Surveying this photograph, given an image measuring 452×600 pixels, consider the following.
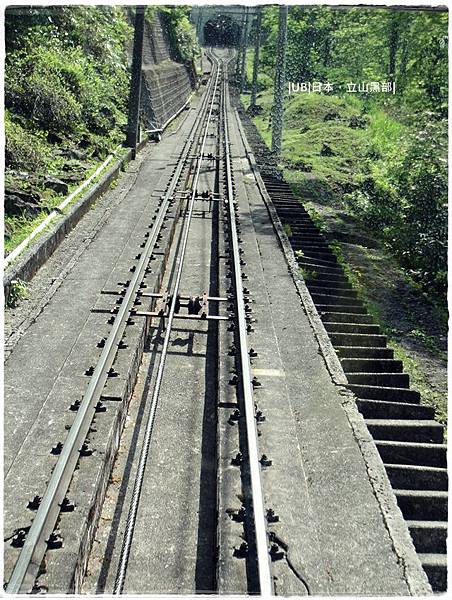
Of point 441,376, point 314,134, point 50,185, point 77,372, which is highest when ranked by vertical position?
point 314,134

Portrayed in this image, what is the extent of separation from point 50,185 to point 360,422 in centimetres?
1065

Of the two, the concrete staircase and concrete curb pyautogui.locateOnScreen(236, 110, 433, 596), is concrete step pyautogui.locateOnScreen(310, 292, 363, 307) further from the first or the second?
concrete curb pyautogui.locateOnScreen(236, 110, 433, 596)

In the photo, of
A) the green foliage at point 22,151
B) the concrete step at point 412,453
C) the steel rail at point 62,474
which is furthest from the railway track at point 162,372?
the green foliage at point 22,151

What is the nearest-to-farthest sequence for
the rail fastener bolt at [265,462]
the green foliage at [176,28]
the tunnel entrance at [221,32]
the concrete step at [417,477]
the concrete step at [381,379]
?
1. the rail fastener bolt at [265,462]
2. the concrete step at [417,477]
3. the concrete step at [381,379]
4. the green foliage at [176,28]
5. the tunnel entrance at [221,32]

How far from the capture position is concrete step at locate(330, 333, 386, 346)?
909 cm

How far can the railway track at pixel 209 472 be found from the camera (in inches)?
180

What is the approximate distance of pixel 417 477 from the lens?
612 centimetres

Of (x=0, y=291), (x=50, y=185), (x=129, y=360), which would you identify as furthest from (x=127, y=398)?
(x=50, y=185)

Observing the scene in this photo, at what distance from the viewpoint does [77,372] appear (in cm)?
724

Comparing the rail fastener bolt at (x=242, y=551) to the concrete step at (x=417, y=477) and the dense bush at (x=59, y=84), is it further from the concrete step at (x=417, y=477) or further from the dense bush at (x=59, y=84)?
the dense bush at (x=59, y=84)

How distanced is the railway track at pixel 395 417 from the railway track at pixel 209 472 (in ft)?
0.27

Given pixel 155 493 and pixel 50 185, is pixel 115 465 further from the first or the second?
pixel 50 185

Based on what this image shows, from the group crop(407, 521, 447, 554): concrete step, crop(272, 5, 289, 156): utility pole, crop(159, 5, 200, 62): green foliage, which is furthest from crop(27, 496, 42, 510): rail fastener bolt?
crop(159, 5, 200, 62): green foliage

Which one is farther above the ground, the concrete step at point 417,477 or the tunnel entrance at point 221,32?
the tunnel entrance at point 221,32
